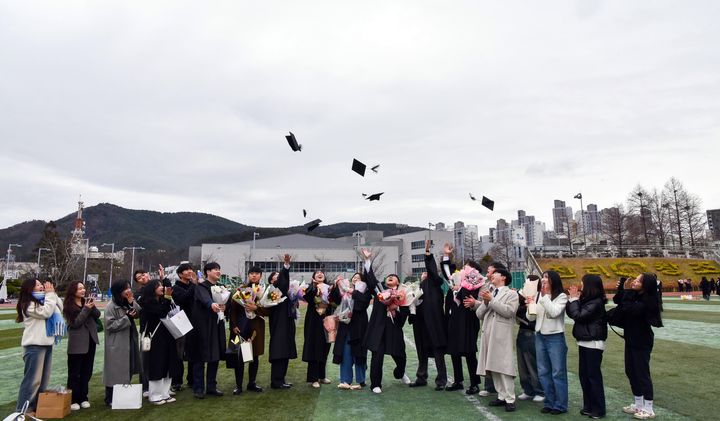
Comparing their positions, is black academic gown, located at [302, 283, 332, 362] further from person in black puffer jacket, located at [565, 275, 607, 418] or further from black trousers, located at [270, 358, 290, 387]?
person in black puffer jacket, located at [565, 275, 607, 418]

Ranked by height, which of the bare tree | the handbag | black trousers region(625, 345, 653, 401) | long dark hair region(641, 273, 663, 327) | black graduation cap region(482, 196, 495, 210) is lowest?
black trousers region(625, 345, 653, 401)

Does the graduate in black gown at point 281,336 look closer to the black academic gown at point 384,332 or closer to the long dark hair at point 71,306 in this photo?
the black academic gown at point 384,332

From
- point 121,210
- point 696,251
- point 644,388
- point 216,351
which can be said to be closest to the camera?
point 644,388

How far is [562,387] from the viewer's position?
6137 mm

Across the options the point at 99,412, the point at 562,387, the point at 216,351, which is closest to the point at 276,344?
the point at 216,351

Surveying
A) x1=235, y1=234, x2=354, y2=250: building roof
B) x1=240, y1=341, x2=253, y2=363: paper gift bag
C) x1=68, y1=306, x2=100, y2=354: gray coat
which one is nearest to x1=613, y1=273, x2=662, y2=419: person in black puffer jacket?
x1=240, y1=341, x2=253, y2=363: paper gift bag

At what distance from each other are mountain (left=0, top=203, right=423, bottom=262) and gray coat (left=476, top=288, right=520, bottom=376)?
118m

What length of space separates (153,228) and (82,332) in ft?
A: 609

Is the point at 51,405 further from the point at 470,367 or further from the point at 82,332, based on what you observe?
the point at 470,367

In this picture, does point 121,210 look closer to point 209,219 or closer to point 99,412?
point 209,219

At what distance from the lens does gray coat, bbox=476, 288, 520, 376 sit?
640 centimetres

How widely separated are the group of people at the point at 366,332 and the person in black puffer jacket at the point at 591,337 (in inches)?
0.5

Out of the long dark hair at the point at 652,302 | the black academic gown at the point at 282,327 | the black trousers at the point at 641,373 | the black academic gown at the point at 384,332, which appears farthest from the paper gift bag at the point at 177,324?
the long dark hair at the point at 652,302

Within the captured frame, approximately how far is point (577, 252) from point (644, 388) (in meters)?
48.1
